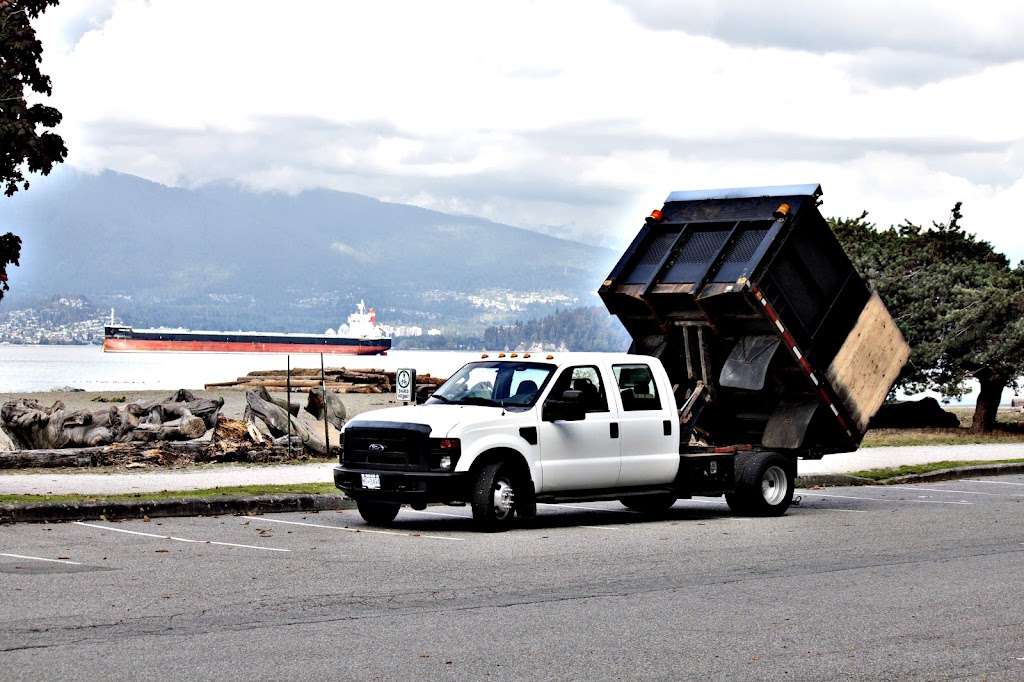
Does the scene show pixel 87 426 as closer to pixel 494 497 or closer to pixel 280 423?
pixel 280 423

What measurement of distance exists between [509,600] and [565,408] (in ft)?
16.5

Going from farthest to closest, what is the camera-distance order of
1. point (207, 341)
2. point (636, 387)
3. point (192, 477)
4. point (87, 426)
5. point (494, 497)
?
point (207, 341) → point (87, 426) → point (192, 477) → point (636, 387) → point (494, 497)

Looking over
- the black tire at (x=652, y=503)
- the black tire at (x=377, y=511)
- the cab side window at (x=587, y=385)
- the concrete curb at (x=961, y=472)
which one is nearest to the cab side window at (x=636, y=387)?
the cab side window at (x=587, y=385)

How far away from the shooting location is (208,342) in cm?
18162

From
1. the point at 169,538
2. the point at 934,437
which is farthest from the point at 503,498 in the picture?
the point at 934,437

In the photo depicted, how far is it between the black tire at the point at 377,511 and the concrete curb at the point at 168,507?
1.59 m

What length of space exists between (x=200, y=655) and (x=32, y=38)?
17562 mm

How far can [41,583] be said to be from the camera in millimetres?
10656

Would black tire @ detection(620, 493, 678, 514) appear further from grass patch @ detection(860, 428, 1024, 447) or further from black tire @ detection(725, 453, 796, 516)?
grass patch @ detection(860, 428, 1024, 447)

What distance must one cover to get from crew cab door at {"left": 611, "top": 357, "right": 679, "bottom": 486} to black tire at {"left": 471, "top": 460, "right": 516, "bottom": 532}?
5.10 ft

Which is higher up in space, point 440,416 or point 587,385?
point 587,385

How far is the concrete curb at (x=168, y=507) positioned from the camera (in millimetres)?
14664

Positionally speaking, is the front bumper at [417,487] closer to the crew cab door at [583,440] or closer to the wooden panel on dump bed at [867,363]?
the crew cab door at [583,440]

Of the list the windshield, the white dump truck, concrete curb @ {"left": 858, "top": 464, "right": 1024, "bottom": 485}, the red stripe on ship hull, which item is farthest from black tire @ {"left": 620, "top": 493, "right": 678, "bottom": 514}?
the red stripe on ship hull
